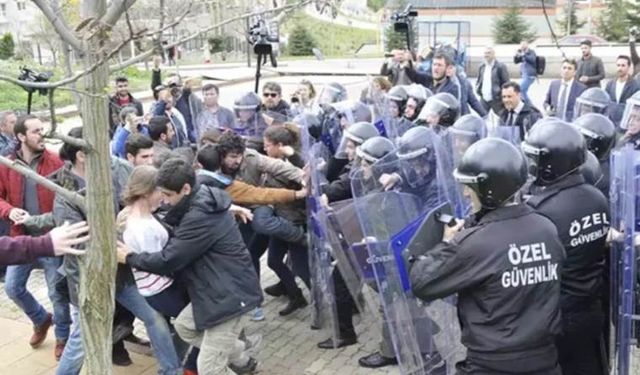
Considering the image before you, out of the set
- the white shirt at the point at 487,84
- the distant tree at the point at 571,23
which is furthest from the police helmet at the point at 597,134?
the distant tree at the point at 571,23

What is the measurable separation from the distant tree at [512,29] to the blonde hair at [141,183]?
41.7 meters

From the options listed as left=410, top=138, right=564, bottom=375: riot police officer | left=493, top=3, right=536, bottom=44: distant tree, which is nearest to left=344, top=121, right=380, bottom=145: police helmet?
left=410, top=138, right=564, bottom=375: riot police officer

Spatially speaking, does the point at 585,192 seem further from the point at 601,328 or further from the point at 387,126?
the point at 387,126

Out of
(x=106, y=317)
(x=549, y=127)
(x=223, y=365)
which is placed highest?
(x=549, y=127)

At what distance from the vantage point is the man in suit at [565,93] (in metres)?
8.95

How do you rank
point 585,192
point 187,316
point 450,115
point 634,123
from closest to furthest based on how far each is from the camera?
point 585,192, point 187,316, point 634,123, point 450,115

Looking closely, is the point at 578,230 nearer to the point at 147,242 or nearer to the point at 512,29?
the point at 147,242

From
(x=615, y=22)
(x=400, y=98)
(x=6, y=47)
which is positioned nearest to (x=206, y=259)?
(x=400, y=98)

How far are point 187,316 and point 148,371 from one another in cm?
106

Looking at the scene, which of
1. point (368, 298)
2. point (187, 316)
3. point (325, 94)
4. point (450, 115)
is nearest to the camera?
point (187, 316)

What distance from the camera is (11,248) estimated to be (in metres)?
3.30

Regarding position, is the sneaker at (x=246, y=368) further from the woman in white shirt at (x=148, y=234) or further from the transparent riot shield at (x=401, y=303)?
the transparent riot shield at (x=401, y=303)

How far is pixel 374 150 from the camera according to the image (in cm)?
482

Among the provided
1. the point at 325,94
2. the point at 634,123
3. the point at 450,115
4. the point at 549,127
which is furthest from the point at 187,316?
the point at 325,94
